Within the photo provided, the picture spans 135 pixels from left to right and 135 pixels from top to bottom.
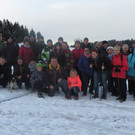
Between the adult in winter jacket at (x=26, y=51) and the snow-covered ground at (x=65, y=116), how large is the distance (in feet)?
6.42

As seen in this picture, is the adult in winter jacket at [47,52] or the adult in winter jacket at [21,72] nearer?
the adult in winter jacket at [47,52]

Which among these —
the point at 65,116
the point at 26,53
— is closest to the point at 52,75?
the point at 26,53

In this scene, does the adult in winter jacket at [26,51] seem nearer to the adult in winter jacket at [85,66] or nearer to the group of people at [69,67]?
the group of people at [69,67]

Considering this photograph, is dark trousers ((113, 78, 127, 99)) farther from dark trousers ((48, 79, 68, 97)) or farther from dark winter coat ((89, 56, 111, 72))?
dark trousers ((48, 79, 68, 97))

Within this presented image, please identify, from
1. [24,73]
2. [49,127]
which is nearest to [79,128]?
[49,127]

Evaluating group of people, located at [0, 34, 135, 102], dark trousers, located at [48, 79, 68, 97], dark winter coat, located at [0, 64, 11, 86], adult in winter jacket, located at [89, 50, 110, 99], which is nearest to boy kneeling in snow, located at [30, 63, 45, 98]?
group of people, located at [0, 34, 135, 102]

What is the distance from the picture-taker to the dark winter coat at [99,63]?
627 cm

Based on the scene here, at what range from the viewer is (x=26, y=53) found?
768cm

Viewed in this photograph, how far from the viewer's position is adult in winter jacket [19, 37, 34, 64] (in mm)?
7630

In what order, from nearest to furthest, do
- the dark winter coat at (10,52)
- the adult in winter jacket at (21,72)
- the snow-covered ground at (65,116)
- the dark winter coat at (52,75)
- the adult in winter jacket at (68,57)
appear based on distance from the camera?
the snow-covered ground at (65,116)
the dark winter coat at (52,75)
the adult in winter jacket at (68,57)
the adult in winter jacket at (21,72)
the dark winter coat at (10,52)

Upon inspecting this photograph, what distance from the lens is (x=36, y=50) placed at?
26.8 ft

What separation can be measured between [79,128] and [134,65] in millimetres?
3659

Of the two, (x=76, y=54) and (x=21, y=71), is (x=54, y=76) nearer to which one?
(x=76, y=54)

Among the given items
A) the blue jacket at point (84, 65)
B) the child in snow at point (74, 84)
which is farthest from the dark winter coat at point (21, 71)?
the blue jacket at point (84, 65)
